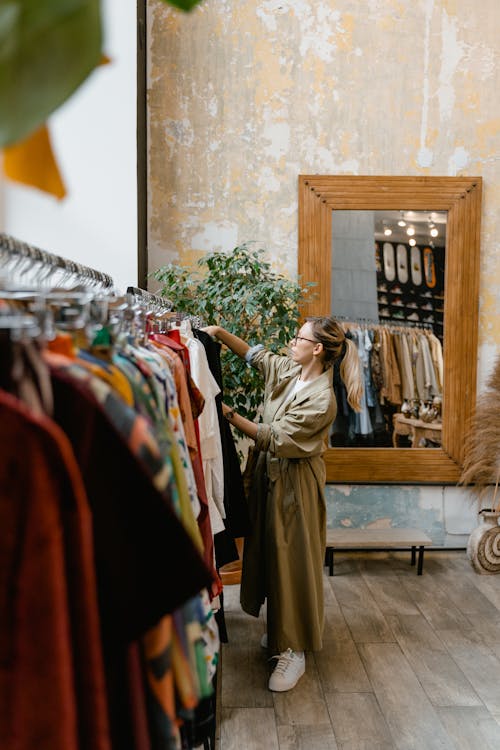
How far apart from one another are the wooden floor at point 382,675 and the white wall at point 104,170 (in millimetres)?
1938

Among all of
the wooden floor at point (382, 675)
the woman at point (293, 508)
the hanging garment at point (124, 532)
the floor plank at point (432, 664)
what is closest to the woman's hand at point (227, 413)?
the woman at point (293, 508)

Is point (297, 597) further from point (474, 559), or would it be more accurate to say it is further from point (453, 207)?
point (453, 207)

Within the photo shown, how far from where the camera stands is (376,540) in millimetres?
4066

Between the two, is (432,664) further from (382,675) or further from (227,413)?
(227,413)

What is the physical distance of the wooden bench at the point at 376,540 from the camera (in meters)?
4.04

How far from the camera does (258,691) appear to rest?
2742mm

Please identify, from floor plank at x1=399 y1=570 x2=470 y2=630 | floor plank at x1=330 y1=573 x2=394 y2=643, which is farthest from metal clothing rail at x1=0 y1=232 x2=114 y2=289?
floor plank at x1=399 y1=570 x2=470 y2=630

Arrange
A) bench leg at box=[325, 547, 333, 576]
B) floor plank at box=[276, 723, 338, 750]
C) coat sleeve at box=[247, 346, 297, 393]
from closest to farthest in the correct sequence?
floor plank at box=[276, 723, 338, 750], coat sleeve at box=[247, 346, 297, 393], bench leg at box=[325, 547, 333, 576]

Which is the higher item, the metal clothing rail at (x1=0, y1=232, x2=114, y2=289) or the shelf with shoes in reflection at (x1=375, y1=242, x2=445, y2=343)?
the shelf with shoes in reflection at (x1=375, y1=242, x2=445, y2=343)

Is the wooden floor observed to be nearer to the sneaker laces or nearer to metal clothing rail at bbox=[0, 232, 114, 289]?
the sneaker laces

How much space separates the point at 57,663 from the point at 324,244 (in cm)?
383

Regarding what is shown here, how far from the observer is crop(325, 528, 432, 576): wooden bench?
13.2 ft

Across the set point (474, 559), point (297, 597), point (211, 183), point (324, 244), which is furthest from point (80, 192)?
point (474, 559)

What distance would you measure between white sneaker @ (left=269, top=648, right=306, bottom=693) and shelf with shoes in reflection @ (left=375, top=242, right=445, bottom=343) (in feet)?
7.25
